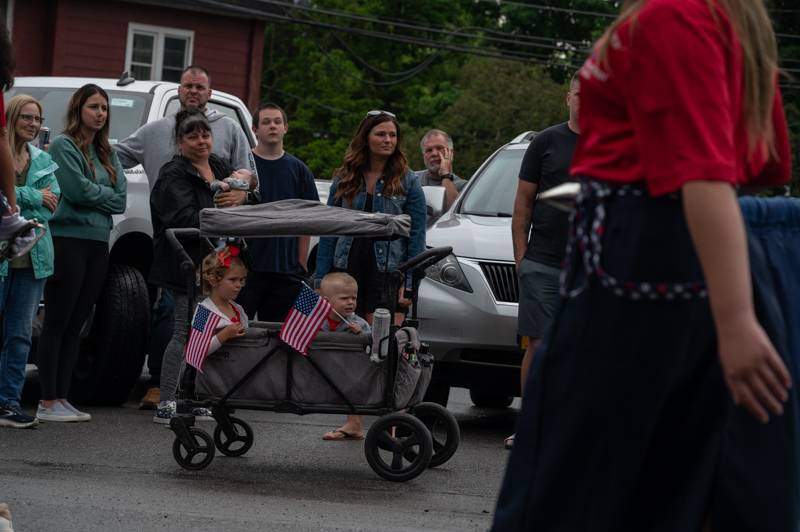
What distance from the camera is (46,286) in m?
9.39

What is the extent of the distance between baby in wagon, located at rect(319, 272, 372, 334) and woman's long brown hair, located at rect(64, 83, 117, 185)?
1.80 meters

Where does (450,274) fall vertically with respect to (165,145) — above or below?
below

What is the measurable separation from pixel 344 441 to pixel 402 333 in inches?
57.5

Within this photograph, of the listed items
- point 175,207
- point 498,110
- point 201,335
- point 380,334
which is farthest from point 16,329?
point 498,110

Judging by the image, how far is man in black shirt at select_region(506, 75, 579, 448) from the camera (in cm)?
809

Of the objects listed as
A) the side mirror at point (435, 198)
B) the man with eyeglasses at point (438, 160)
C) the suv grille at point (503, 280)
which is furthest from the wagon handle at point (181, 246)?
the man with eyeglasses at point (438, 160)

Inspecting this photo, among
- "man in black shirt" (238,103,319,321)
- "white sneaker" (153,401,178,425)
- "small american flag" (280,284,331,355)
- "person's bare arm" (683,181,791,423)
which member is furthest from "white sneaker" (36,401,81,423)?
Result: "person's bare arm" (683,181,791,423)

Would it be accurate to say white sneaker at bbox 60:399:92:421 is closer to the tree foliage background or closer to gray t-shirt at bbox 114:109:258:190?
gray t-shirt at bbox 114:109:258:190

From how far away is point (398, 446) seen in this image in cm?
770

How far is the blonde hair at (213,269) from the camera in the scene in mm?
8320

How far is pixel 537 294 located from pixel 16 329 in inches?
119

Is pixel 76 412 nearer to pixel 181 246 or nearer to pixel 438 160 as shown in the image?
pixel 181 246

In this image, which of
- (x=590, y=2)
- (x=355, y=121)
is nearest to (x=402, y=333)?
(x=590, y=2)

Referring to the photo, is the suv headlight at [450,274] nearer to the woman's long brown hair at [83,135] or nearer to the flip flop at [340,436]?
the flip flop at [340,436]
